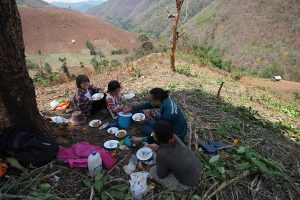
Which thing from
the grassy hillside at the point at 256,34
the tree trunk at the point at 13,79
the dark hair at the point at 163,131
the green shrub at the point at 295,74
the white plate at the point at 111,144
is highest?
the tree trunk at the point at 13,79

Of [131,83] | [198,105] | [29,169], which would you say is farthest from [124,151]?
[131,83]

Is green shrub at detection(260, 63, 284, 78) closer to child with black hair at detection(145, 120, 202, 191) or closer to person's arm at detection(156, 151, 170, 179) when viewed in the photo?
child with black hair at detection(145, 120, 202, 191)

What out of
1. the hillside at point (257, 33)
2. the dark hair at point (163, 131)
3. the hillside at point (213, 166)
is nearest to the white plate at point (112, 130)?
the hillside at point (213, 166)

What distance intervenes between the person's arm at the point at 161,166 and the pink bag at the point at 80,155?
81 centimetres

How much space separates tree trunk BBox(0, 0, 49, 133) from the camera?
320cm

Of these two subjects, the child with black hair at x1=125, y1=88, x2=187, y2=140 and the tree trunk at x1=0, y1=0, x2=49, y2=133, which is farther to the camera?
the child with black hair at x1=125, y1=88, x2=187, y2=140

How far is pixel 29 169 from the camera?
3.50 metres

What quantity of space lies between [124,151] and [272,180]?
215cm

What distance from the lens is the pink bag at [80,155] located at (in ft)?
12.0

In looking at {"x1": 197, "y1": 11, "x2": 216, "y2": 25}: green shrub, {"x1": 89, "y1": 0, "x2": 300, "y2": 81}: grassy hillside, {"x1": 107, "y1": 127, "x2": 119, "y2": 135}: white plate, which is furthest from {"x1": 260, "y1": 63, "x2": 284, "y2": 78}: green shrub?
{"x1": 107, "y1": 127, "x2": 119, "y2": 135}: white plate

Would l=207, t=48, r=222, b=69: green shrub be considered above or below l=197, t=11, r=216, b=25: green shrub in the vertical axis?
above

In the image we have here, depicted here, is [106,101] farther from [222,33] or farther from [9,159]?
[222,33]

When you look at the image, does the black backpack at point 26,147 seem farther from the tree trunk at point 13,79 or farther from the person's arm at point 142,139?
the person's arm at point 142,139

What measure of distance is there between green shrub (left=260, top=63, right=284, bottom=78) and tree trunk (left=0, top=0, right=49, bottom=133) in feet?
135
